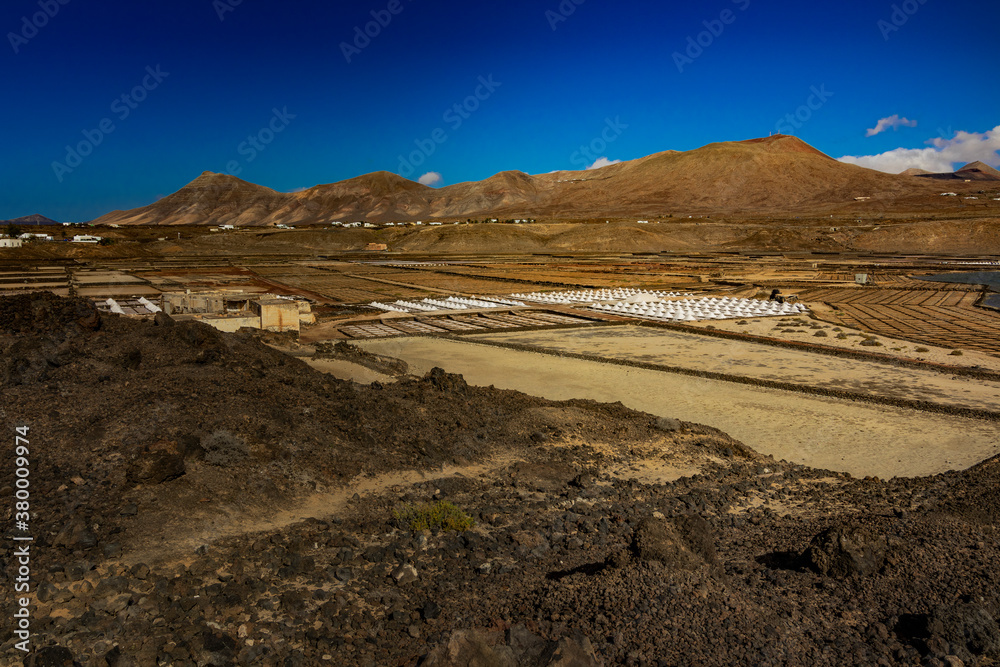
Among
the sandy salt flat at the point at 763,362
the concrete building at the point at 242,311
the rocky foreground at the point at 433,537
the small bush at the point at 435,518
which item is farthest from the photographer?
the concrete building at the point at 242,311

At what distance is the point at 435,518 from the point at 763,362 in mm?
13927

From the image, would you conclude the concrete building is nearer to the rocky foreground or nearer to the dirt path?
the rocky foreground

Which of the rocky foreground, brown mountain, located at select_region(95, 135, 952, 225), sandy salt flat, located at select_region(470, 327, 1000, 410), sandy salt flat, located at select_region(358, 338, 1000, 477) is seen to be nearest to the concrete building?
sandy salt flat, located at select_region(358, 338, 1000, 477)

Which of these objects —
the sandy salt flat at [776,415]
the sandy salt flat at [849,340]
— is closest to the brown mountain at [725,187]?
the sandy salt flat at [849,340]

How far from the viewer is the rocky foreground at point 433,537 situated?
4.96m

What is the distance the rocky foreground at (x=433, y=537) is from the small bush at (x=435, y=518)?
61 millimetres

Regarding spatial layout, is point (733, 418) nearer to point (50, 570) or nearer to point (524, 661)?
point (524, 661)

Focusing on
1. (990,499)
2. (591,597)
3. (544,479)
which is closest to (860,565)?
(591,597)

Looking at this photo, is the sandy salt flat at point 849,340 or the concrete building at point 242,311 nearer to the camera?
the sandy salt flat at point 849,340

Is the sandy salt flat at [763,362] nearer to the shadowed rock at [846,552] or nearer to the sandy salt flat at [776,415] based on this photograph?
the sandy salt flat at [776,415]

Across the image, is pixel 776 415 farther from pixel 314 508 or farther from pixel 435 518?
pixel 314 508

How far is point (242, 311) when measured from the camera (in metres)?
22.6

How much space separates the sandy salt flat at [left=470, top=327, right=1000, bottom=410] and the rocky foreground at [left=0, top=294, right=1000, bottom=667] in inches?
250

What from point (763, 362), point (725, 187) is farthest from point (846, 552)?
point (725, 187)
